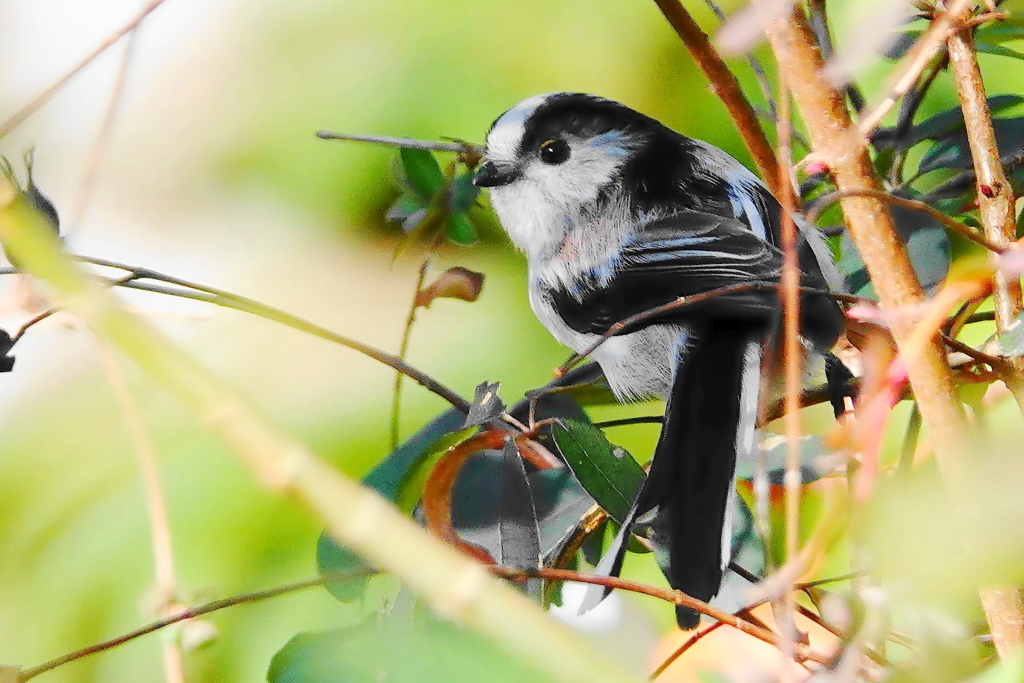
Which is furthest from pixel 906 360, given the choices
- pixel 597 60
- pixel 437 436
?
pixel 597 60

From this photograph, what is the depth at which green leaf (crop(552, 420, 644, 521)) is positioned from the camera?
0.42 m

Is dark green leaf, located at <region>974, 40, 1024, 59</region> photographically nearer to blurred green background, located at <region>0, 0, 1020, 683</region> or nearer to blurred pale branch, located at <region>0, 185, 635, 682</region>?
blurred green background, located at <region>0, 0, 1020, 683</region>

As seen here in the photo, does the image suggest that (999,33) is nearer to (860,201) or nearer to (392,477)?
(860,201)

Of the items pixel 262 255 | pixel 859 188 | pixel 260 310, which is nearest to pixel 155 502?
pixel 260 310

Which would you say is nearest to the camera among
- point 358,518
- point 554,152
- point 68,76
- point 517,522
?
point 358,518

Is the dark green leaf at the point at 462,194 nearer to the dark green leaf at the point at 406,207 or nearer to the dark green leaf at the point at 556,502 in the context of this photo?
the dark green leaf at the point at 406,207

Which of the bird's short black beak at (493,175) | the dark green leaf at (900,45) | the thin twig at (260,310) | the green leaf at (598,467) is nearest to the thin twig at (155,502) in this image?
the thin twig at (260,310)

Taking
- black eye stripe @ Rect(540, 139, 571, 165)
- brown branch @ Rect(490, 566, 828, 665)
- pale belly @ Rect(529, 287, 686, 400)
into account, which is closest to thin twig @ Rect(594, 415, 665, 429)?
pale belly @ Rect(529, 287, 686, 400)

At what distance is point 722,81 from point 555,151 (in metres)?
0.24

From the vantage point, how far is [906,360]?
299 millimetres

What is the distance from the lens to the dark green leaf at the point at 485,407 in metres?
0.41

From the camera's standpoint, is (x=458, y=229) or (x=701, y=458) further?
(x=458, y=229)

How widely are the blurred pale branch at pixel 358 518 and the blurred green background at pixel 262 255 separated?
0.53 m

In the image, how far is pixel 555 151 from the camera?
26.2 inches
